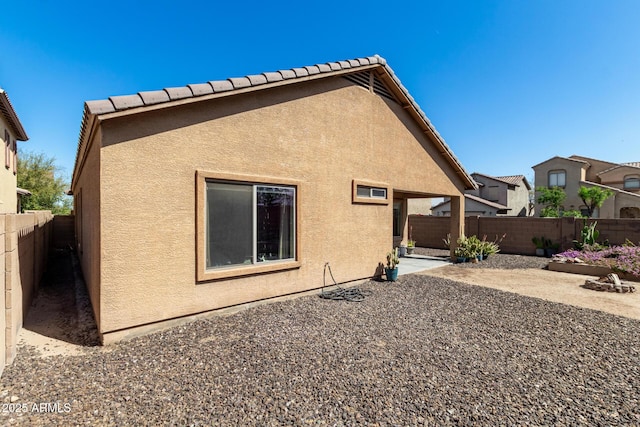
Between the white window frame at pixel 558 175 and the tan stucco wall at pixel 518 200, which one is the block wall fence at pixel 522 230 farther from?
the white window frame at pixel 558 175

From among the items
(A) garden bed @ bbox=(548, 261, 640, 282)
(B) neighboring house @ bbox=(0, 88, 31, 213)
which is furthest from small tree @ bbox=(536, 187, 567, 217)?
(B) neighboring house @ bbox=(0, 88, 31, 213)

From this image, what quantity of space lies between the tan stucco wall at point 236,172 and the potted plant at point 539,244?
11.3m

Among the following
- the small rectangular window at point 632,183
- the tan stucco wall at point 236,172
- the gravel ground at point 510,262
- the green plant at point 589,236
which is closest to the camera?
the tan stucco wall at point 236,172

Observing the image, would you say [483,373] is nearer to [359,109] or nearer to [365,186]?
[365,186]

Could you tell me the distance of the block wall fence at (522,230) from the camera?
14075 mm

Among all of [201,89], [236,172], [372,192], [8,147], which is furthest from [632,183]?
[8,147]

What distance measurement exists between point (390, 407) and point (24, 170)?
37094mm

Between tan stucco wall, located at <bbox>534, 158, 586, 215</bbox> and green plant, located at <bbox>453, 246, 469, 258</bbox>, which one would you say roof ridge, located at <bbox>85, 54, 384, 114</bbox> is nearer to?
green plant, located at <bbox>453, 246, 469, 258</bbox>

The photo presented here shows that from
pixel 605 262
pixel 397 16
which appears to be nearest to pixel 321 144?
pixel 397 16

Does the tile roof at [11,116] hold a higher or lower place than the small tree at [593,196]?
higher

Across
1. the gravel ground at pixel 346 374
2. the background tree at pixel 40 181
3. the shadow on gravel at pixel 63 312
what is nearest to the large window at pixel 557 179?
the gravel ground at pixel 346 374

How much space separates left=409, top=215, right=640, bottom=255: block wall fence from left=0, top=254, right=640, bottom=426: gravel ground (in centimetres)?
1107

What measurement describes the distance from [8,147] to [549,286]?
2655 centimetres

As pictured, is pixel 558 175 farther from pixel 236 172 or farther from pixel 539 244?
pixel 236 172
